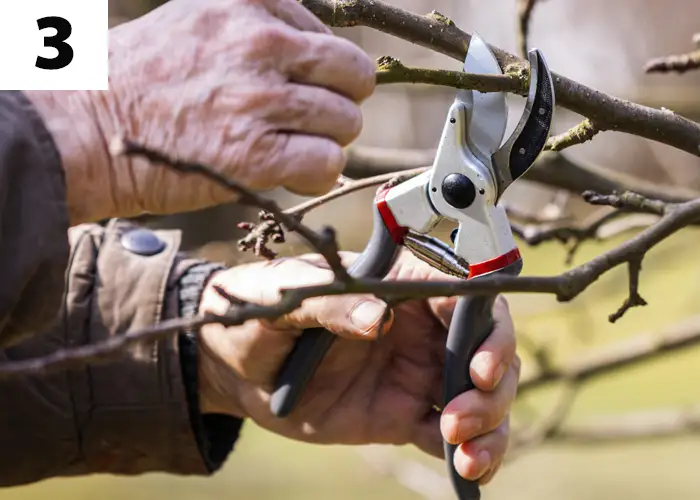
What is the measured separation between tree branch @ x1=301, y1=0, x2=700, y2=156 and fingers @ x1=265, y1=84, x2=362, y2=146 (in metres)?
0.07

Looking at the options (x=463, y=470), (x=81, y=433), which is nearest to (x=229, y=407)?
(x=81, y=433)

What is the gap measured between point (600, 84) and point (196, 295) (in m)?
2.06

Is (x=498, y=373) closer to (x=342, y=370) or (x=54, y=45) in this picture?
(x=342, y=370)

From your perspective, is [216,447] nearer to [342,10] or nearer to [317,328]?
[317,328]

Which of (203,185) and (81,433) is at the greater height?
(203,185)

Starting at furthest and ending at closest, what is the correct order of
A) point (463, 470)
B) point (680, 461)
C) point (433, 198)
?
point (680, 461), point (463, 470), point (433, 198)

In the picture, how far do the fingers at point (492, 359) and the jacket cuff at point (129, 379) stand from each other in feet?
1.46

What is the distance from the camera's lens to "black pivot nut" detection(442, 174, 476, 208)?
0.80 metres

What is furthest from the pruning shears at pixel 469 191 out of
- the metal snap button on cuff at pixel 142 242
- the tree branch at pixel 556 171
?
the metal snap button on cuff at pixel 142 242

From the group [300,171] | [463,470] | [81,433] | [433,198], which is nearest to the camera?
[300,171]

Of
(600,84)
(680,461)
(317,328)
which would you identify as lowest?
(680,461)

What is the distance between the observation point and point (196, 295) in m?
1.21

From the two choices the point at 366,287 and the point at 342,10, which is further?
the point at 342,10

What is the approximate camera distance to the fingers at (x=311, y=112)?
69cm
